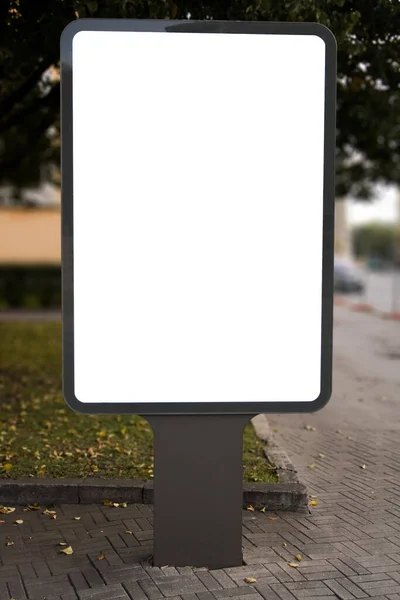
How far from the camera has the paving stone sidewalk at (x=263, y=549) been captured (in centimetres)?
379

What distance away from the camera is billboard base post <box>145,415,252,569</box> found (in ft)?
12.8

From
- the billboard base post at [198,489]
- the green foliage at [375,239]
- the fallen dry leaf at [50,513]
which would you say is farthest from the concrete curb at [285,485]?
the green foliage at [375,239]

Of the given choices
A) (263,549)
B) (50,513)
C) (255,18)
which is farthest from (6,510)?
(255,18)

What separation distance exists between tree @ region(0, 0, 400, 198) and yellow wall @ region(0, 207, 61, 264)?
1458 centimetres

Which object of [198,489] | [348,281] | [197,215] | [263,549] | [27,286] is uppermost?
[197,215]

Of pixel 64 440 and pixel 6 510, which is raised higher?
pixel 64 440

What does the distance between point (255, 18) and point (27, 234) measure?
65.8 feet

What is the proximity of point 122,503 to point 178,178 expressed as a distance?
→ 2441 millimetres

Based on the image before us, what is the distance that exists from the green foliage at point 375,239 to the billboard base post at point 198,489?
111 meters

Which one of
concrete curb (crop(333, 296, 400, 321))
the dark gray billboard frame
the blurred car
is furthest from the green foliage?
the dark gray billboard frame

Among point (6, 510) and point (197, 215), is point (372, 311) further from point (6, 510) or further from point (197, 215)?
point (197, 215)

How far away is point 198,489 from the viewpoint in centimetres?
396

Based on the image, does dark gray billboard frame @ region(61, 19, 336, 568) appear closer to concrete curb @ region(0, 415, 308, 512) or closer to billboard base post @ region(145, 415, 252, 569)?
billboard base post @ region(145, 415, 252, 569)

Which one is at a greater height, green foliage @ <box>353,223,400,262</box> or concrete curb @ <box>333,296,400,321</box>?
green foliage @ <box>353,223,400,262</box>
